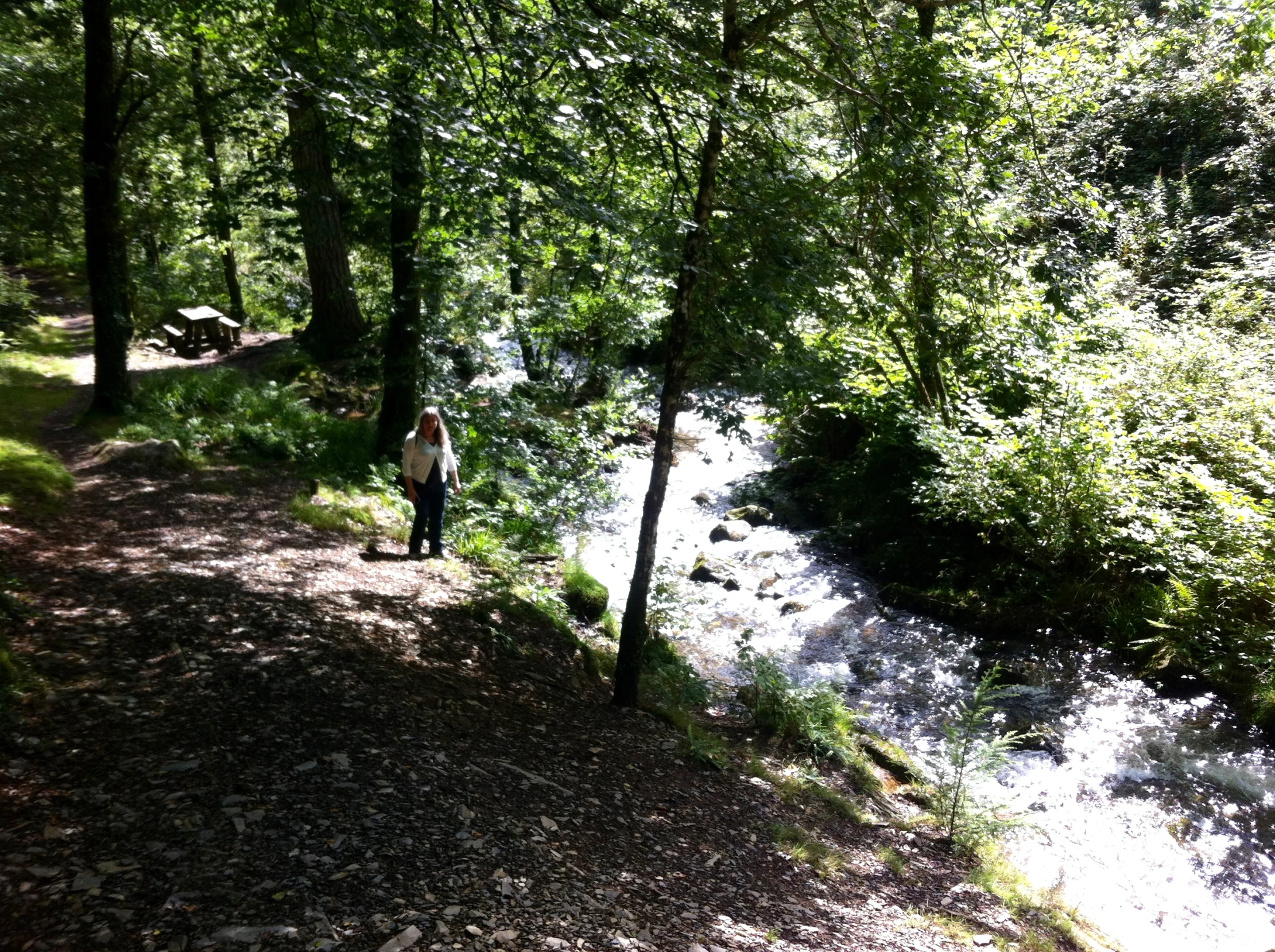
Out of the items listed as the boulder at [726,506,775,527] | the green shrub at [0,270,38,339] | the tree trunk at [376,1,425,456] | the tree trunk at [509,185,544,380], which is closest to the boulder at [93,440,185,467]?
the green shrub at [0,270,38,339]

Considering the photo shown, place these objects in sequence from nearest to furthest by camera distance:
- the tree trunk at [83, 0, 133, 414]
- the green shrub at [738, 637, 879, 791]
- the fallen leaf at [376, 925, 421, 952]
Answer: the fallen leaf at [376, 925, 421, 952], the green shrub at [738, 637, 879, 791], the tree trunk at [83, 0, 133, 414]

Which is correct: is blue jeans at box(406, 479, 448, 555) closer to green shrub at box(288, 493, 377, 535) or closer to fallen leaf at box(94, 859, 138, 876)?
green shrub at box(288, 493, 377, 535)

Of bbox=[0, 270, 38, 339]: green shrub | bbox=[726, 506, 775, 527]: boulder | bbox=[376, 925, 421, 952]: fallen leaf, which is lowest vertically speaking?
bbox=[376, 925, 421, 952]: fallen leaf

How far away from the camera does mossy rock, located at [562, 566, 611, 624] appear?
10664 millimetres

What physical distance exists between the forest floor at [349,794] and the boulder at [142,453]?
7.15 feet

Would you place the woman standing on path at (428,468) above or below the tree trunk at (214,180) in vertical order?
below

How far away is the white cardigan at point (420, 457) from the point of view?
8.71 m

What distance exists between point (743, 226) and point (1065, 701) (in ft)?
25.2

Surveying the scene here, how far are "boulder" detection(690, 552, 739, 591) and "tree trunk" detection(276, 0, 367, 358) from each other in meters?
7.76

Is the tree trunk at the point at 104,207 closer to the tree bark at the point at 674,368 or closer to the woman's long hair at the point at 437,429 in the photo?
the woman's long hair at the point at 437,429

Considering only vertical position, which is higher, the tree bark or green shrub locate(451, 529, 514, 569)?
the tree bark

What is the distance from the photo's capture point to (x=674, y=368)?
6.58 m

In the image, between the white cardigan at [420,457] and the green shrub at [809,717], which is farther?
the white cardigan at [420,457]

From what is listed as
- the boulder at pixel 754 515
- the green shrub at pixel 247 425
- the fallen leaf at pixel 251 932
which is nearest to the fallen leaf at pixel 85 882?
the fallen leaf at pixel 251 932
